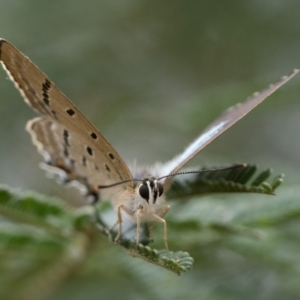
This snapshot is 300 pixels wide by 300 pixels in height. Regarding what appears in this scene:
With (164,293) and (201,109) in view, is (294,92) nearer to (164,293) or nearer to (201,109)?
(201,109)

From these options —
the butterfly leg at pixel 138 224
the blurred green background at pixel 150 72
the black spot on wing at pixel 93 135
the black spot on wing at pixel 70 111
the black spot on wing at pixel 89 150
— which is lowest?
the butterfly leg at pixel 138 224

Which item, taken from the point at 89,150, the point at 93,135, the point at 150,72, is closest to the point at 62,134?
the point at 89,150

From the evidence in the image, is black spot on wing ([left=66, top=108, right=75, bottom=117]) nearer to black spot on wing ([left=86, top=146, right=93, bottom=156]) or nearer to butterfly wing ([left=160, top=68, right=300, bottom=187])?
black spot on wing ([left=86, top=146, right=93, bottom=156])

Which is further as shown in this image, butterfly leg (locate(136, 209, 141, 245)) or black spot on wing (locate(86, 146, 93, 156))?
black spot on wing (locate(86, 146, 93, 156))

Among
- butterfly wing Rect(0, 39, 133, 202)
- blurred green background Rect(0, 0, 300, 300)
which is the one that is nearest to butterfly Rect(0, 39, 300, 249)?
butterfly wing Rect(0, 39, 133, 202)

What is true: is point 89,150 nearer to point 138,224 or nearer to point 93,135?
point 93,135

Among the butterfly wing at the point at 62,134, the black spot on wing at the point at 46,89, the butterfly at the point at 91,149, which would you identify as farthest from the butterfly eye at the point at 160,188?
the black spot on wing at the point at 46,89

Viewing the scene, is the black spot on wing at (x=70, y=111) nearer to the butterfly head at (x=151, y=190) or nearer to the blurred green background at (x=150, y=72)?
the butterfly head at (x=151, y=190)
